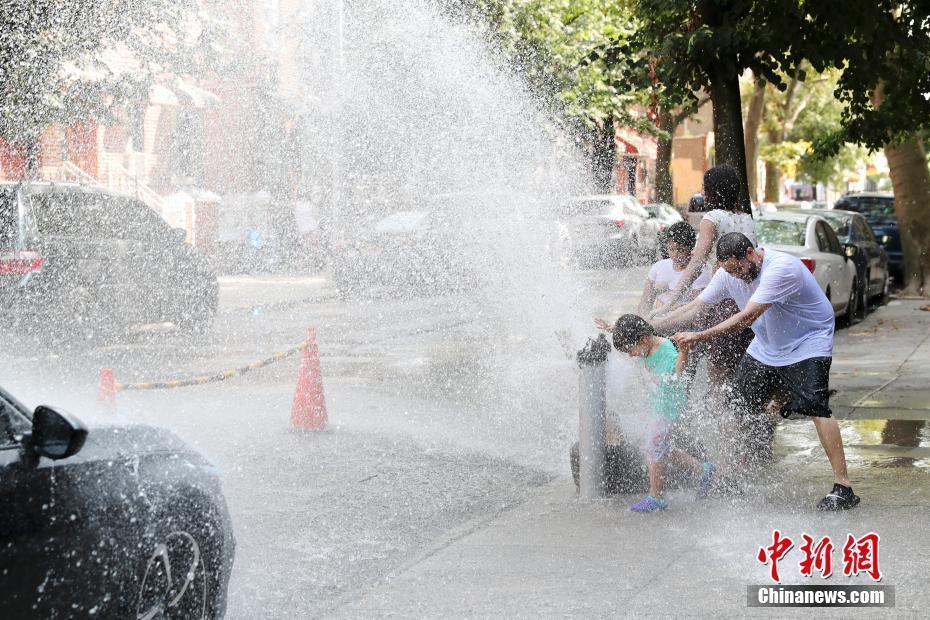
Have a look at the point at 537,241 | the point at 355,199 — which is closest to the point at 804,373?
the point at 537,241

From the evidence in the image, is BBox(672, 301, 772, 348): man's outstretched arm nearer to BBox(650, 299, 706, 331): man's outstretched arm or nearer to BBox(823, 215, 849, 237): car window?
BBox(650, 299, 706, 331): man's outstretched arm

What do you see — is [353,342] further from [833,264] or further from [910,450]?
[910,450]

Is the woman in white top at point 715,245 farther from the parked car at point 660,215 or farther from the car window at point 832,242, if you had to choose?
the parked car at point 660,215

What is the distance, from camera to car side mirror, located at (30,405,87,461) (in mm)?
3648

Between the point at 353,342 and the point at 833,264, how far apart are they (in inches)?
239

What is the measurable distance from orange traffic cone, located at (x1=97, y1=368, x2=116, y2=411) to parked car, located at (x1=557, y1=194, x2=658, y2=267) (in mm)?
21095

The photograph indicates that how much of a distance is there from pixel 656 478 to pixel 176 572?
3.06 meters

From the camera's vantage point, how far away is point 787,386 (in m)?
6.88

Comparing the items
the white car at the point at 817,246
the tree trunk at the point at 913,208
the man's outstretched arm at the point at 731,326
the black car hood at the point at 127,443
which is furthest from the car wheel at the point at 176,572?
the tree trunk at the point at 913,208

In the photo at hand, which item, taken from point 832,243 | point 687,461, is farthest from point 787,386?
point 832,243

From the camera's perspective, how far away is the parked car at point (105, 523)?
363 cm

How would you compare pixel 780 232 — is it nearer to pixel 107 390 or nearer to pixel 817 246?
pixel 817 246

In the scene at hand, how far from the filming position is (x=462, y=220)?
22.4 meters

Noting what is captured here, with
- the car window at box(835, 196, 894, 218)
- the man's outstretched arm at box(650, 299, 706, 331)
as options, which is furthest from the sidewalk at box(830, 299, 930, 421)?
the car window at box(835, 196, 894, 218)
